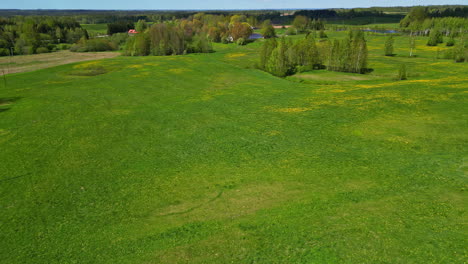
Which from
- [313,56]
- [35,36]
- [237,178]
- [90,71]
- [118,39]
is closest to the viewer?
[237,178]

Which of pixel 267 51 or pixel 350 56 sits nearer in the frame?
pixel 350 56

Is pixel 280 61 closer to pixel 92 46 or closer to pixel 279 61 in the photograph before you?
pixel 279 61

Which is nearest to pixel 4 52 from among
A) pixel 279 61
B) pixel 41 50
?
pixel 41 50

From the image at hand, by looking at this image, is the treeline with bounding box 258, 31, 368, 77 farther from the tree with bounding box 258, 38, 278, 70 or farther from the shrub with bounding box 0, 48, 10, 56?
the shrub with bounding box 0, 48, 10, 56

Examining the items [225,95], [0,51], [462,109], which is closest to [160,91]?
[225,95]

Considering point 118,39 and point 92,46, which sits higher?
point 118,39

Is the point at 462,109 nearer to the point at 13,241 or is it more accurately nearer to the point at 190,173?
the point at 190,173

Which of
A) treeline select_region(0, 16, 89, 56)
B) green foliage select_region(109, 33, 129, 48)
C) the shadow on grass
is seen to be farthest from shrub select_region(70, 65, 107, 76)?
green foliage select_region(109, 33, 129, 48)
